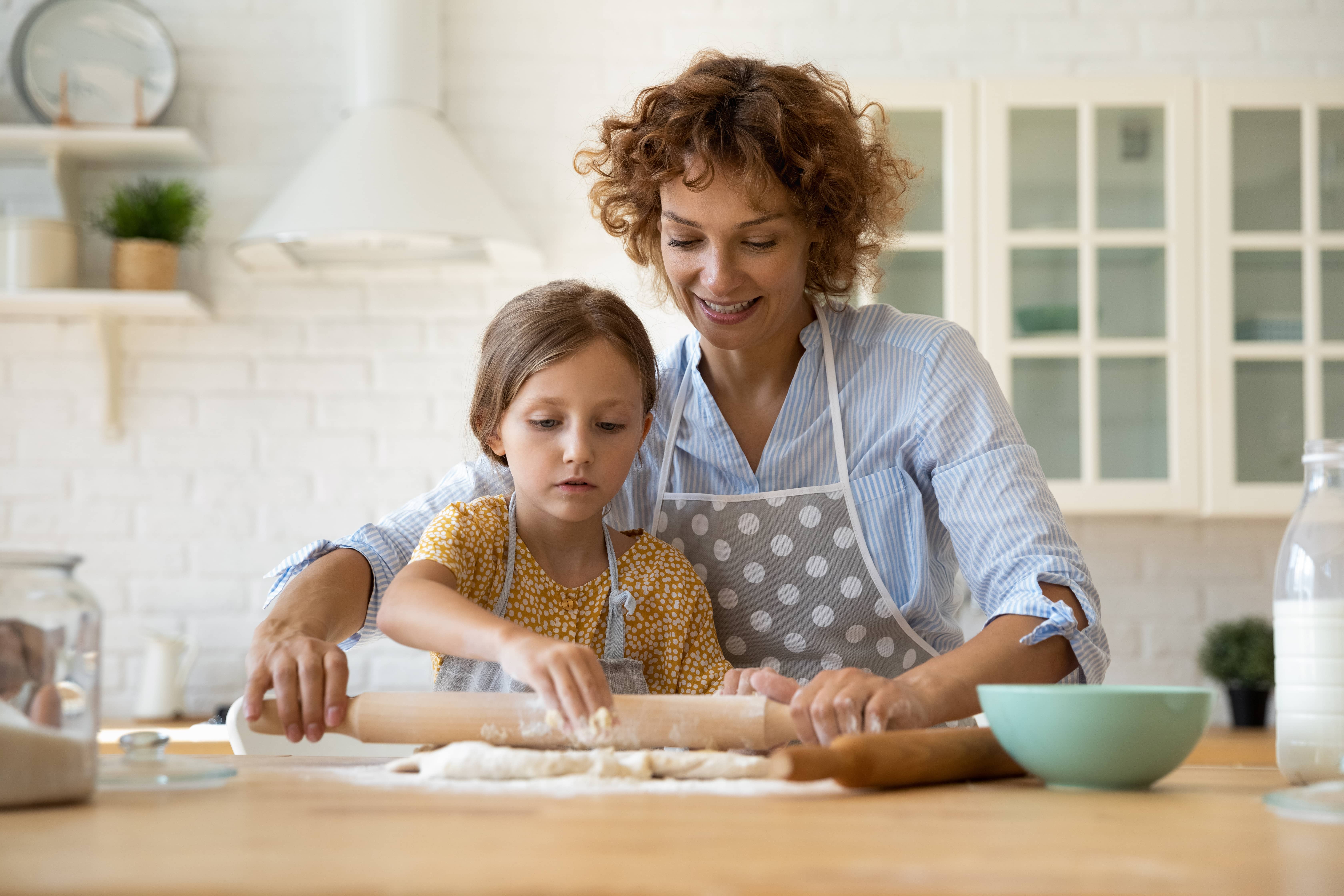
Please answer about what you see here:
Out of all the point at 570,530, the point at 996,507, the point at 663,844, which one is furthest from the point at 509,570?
the point at 663,844

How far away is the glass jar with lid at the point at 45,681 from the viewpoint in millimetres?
729

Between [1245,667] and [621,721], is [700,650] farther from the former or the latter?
[1245,667]

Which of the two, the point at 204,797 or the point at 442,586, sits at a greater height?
the point at 442,586

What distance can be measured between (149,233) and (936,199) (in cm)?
200

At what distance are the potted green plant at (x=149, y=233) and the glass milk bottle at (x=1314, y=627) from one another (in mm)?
2859

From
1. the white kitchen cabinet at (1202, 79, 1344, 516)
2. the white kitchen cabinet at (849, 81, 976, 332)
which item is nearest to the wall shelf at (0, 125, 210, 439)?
the white kitchen cabinet at (849, 81, 976, 332)

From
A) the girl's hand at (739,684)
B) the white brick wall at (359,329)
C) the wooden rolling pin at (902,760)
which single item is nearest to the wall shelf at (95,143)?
the white brick wall at (359,329)

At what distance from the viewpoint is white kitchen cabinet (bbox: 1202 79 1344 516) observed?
3023mm

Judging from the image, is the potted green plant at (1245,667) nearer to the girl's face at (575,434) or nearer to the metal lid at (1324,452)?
the girl's face at (575,434)

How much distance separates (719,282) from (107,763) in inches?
32.1

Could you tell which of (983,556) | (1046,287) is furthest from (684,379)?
(1046,287)

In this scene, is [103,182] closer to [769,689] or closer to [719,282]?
[719,282]

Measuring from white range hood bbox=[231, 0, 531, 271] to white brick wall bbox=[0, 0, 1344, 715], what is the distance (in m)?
0.17

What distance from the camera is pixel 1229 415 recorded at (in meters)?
3.02
